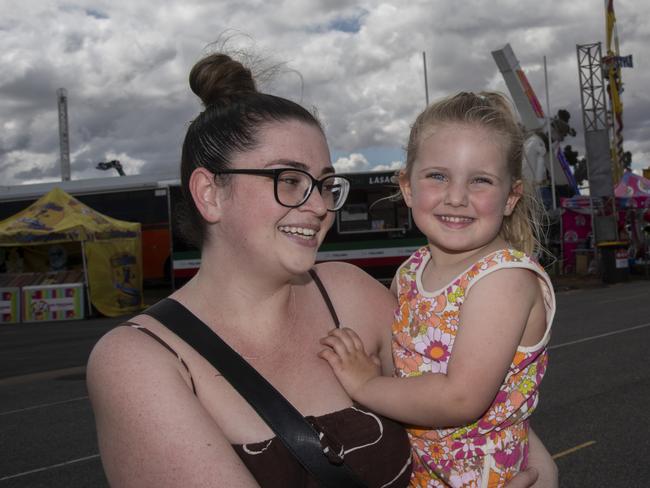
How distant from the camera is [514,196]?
7.11 ft

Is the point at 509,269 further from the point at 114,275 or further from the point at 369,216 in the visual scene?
the point at 369,216

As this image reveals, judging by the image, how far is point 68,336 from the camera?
13.4 m

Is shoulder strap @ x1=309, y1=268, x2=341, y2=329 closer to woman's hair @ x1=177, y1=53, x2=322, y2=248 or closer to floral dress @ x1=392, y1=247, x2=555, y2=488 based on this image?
floral dress @ x1=392, y1=247, x2=555, y2=488

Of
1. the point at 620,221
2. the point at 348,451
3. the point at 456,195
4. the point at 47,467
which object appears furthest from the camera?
the point at 620,221

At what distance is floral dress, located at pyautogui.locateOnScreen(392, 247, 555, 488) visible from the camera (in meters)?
1.92

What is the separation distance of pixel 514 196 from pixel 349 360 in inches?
29.9

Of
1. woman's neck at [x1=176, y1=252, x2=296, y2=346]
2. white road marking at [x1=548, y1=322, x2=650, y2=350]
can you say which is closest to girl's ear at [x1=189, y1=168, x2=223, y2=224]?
woman's neck at [x1=176, y1=252, x2=296, y2=346]

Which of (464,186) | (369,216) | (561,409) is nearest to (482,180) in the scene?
(464,186)

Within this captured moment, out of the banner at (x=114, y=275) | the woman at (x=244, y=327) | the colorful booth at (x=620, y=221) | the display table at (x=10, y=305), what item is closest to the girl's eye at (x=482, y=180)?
the woman at (x=244, y=327)

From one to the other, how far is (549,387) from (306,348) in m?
5.69

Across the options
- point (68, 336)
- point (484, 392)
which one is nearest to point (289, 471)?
point (484, 392)

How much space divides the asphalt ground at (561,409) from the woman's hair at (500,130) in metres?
3.01

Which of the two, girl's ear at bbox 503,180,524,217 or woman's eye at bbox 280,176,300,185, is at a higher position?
woman's eye at bbox 280,176,300,185

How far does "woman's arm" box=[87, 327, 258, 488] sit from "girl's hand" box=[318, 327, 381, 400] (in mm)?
443
